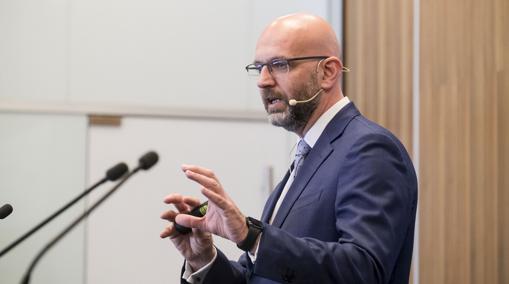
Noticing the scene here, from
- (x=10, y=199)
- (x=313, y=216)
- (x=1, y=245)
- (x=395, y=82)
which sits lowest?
(x=1, y=245)

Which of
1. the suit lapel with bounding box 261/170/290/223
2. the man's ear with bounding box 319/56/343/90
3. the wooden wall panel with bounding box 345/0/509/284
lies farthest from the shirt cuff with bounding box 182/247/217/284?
the wooden wall panel with bounding box 345/0/509/284

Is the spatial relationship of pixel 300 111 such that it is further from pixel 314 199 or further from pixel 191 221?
pixel 191 221

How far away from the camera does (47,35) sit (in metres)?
3.22

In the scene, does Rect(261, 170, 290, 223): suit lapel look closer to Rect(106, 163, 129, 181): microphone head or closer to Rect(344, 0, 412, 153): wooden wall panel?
Rect(106, 163, 129, 181): microphone head

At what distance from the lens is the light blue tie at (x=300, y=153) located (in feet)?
5.90

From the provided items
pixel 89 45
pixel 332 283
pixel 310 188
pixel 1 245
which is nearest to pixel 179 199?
pixel 310 188

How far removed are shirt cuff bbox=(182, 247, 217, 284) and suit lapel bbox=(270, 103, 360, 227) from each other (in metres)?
0.24

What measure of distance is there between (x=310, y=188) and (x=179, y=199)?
351 mm

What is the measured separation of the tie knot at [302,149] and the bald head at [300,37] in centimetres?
27

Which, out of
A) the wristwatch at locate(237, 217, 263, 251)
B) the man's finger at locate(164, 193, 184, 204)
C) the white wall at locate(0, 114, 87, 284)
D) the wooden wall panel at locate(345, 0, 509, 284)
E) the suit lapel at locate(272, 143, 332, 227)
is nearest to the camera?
the wristwatch at locate(237, 217, 263, 251)

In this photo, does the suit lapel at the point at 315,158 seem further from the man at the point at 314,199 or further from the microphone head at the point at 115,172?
the microphone head at the point at 115,172

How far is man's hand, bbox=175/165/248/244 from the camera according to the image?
1.32m

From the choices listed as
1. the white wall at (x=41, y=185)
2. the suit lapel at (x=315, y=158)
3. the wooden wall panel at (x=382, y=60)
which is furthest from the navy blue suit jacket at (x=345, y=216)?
the wooden wall panel at (x=382, y=60)

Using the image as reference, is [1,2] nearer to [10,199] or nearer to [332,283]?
[10,199]
